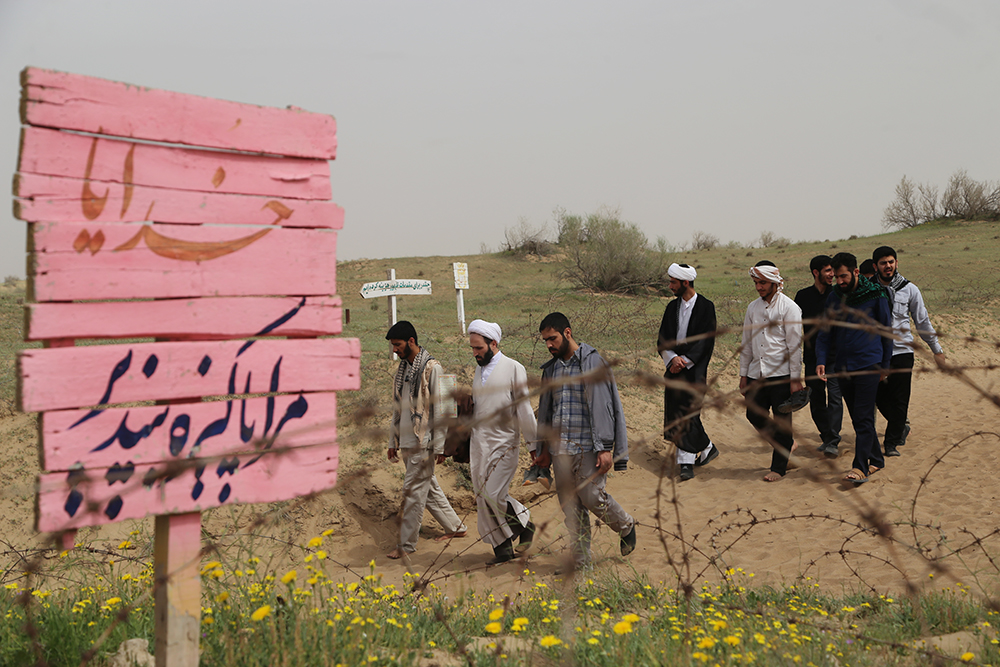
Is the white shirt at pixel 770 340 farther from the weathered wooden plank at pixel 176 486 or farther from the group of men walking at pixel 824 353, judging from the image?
the weathered wooden plank at pixel 176 486

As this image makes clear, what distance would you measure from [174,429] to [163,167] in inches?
31.1

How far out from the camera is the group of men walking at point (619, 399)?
516 centimetres

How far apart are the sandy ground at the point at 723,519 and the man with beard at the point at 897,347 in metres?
0.24

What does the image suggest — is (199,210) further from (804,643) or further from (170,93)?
(804,643)

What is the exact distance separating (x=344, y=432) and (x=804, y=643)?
573cm

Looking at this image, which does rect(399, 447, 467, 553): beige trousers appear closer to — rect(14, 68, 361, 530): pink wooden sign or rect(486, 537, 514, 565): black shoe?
rect(486, 537, 514, 565): black shoe

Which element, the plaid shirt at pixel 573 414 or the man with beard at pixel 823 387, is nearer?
the plaid shirt at pixel 573 414

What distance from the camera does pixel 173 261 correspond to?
2.15m

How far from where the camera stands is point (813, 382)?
7355 millimetres

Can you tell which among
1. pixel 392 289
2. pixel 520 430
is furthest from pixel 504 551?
pixel 392 289

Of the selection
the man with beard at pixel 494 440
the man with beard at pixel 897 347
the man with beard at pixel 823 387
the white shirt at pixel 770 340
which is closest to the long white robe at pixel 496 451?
the man with beard at pixel 494 440

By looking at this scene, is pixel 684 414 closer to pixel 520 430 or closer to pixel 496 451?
pixel 496 451

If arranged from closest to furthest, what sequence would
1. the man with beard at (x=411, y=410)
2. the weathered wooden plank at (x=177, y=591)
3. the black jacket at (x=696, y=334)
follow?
the weathered wooden plank at (x=177, y=591) → the man with beard at (x=411, y=410) → the black jacket at (x=696, y=334)

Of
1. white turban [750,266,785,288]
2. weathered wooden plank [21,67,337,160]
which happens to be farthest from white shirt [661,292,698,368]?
weathered wooden plank [21,67,337,160]
